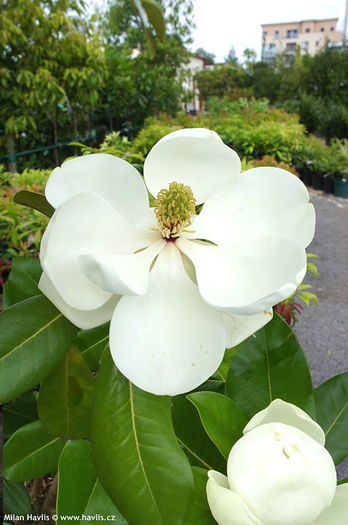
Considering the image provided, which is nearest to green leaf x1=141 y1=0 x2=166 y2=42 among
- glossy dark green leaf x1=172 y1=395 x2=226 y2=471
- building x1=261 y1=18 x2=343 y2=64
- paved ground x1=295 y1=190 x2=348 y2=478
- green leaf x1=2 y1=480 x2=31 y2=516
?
glossy dark green leaf x1=172 y1=395 x2=226 y2=471

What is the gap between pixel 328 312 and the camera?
387cm

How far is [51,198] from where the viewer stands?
1.40ft

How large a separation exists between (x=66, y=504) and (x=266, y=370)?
0.25 meters

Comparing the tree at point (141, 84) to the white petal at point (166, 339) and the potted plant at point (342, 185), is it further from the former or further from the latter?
the white petal at point (166, 339)

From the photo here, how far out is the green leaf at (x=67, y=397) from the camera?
527 millimetres

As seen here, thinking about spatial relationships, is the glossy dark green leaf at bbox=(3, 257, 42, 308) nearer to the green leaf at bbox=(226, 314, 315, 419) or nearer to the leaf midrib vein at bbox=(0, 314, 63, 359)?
the leaf midrib vein at bbox=(0, 314, 63, 359)

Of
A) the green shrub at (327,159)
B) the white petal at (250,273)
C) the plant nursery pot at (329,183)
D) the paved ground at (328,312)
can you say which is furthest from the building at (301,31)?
the white petal at (250,273)

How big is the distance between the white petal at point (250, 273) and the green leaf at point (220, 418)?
0.11 m

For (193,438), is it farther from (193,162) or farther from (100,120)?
(100,120)

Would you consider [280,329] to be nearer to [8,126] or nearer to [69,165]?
[69,165]

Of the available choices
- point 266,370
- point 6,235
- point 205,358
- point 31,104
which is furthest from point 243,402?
point 31,104

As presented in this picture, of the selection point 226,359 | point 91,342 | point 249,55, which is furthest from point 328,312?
point 249,55

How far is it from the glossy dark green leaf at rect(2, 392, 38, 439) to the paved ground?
6.42 ft

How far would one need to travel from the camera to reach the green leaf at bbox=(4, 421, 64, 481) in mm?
624
